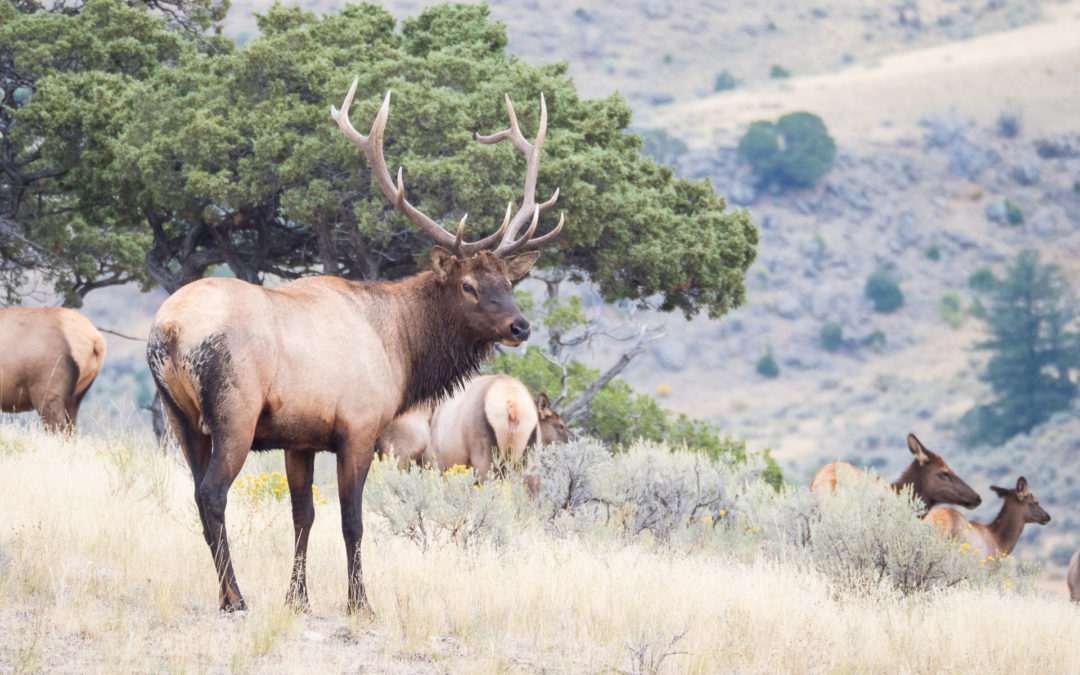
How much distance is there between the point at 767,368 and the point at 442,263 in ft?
231

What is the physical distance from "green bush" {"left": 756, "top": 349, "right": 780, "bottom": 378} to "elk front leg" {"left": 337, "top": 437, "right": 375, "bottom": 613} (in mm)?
71144

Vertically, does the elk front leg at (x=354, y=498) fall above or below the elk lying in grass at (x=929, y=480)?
above

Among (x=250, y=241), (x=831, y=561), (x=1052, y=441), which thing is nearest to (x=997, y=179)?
(x=1052, y=441)

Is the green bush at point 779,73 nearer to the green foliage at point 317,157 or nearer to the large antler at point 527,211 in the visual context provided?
the green foliage at point 317,157

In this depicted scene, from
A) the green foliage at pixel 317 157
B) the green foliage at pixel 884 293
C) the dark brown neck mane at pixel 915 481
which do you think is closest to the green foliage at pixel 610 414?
the green foliage at pixel 317 157

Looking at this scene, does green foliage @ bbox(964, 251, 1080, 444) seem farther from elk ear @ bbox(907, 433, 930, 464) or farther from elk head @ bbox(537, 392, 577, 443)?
elk head @ bbox(537, 392, 577, 443)

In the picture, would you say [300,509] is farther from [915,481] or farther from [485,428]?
[915,481]

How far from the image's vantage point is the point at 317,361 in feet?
22.6

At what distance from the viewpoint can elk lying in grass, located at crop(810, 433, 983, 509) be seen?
539 inches

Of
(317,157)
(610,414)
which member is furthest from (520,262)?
(610,414)

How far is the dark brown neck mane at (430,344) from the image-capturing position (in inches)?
305

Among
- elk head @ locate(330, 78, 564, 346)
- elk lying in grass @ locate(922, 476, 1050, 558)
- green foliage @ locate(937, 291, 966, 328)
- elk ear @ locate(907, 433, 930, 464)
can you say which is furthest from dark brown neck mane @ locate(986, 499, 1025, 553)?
green foliage @ locate(937, 291, 966, 328)

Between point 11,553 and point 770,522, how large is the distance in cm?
734

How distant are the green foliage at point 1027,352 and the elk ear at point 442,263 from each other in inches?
2530
